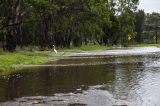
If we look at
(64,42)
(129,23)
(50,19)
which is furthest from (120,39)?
(50,19)

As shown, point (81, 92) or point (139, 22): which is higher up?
point (139, 22)

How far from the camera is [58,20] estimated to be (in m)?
80.3

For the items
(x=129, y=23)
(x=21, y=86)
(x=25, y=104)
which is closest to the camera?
(x=25, y=104)

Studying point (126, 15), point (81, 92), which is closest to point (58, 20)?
point (126, 15)

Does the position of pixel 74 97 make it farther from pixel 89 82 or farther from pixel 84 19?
pixel 84 19

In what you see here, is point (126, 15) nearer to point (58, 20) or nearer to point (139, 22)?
point (139, 22)

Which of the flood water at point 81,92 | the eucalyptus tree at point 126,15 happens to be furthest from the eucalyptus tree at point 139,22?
the flood water at point 81,92

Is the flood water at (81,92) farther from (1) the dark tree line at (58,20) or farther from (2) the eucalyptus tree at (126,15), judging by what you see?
(2) the eucalyptus tree at (126,15)

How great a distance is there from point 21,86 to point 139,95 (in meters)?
6.00

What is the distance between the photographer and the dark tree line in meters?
51.4

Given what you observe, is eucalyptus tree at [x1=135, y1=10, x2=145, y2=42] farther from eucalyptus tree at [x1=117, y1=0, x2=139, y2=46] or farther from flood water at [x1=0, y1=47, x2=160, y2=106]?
flood water at [x1=0, y1=47, x2=160, y2=106]

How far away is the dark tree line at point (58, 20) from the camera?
51.4 meters

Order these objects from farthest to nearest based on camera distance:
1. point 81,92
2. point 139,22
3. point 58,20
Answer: point 139,22 → point 58,20 → point 81,92

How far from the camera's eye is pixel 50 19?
240 feet
